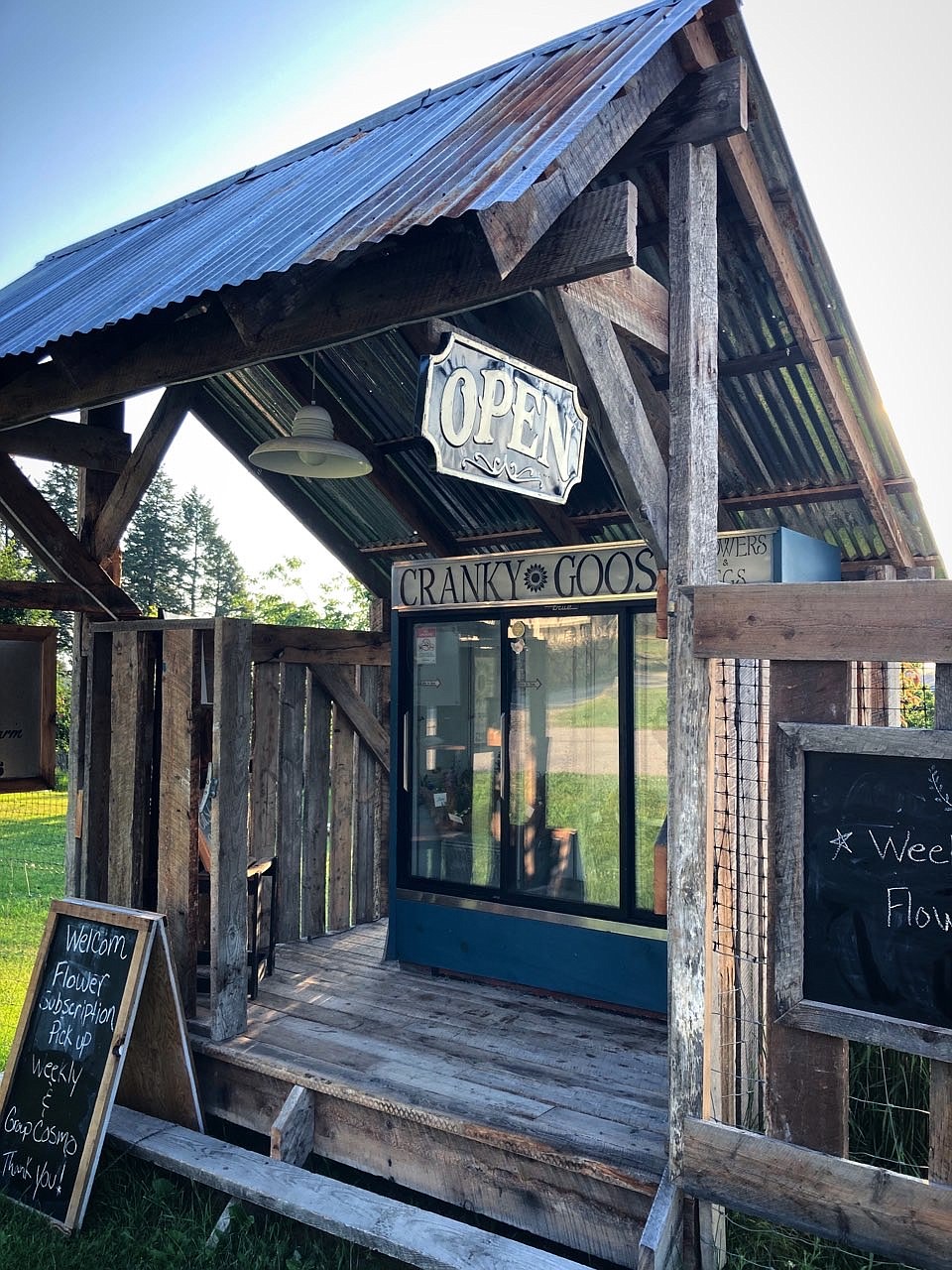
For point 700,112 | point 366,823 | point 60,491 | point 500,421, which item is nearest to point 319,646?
point 366,823

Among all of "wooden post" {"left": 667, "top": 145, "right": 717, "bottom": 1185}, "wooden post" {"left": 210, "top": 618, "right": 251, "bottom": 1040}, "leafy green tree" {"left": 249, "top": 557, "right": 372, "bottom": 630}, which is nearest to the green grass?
"wooden post" {"left": 210, "top": 618, "right": 251, "bottom": 1040}

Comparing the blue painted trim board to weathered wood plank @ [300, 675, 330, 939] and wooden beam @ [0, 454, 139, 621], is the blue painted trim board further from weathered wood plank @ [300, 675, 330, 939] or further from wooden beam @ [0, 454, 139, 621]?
wooden beam @ [0, 454, 139, 621]

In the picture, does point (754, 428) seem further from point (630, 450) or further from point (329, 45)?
point (329, 45)

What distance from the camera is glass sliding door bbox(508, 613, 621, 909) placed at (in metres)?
5.78

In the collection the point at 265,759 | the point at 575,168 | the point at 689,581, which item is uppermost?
the point at 575,168

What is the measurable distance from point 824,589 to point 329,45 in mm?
43416

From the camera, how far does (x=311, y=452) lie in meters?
5.12

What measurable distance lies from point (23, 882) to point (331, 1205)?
26.0 ft

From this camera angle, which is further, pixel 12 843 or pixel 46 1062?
pixel 12 843

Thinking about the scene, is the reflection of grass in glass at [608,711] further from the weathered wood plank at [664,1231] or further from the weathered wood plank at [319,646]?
the weathered wood plank at [664,1231]

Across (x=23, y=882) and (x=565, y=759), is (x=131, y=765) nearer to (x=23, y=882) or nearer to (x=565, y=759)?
(x=565, y=759)

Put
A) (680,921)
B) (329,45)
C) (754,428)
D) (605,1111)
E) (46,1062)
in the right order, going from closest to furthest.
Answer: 1. (680,921)
2. (605,1111)
3. (46,1062)
4. (754,428)
5. (329,45)

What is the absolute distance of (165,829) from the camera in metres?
5.05

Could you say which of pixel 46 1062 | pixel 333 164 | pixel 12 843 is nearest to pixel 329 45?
pixel 12 843
